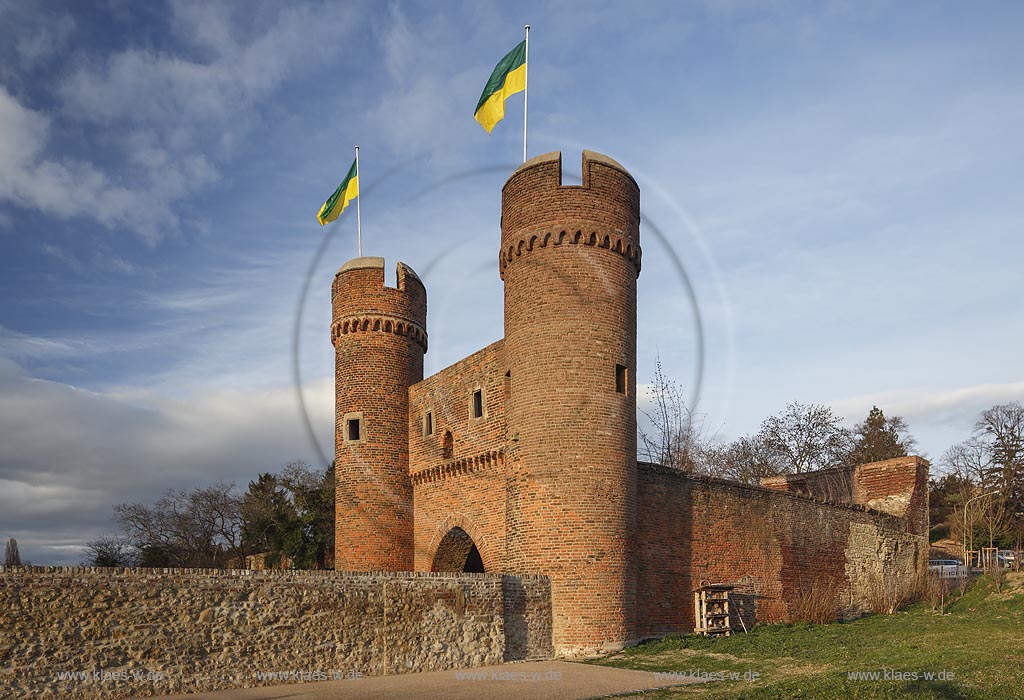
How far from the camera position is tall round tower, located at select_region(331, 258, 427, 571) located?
86.8 ft

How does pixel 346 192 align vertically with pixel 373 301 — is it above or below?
above

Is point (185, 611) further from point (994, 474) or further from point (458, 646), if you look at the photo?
point (994, 474)

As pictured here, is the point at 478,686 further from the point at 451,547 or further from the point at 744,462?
the point at 744,462

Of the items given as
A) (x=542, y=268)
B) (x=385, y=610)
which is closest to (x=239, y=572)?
(x=385, y=610)

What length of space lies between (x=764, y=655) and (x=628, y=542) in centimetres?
394

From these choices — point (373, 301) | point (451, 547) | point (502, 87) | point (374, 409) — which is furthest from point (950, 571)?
point (502, 87)

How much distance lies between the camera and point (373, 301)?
27828mm

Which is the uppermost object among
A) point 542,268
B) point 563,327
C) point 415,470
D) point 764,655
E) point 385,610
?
point 542,268

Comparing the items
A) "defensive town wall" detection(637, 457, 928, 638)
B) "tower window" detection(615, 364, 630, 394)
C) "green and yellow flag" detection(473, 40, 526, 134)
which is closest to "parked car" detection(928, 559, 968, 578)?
"defensive town wall" detection(637, 457, 928, 638)

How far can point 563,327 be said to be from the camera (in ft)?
69.0

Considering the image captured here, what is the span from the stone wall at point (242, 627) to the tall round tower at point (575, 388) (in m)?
1.11

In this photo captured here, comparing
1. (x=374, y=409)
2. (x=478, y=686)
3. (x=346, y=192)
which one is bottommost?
(x=478, y=686)

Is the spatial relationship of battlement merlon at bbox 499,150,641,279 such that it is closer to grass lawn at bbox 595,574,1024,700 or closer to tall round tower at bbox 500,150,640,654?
tall round tower at bbox 500,150,640,654

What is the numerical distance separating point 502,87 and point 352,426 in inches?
457
